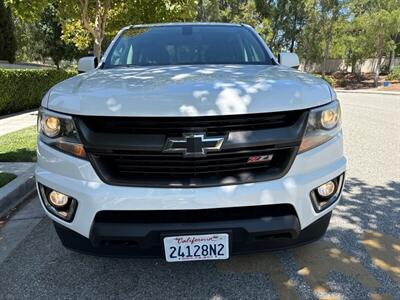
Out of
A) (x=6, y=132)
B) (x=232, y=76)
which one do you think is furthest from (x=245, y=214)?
(x=6, y=132)

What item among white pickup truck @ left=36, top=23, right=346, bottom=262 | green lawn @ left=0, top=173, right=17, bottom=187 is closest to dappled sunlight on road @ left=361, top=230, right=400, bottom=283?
white pickup truck @ left=36, top=23, right=346, bottom=262

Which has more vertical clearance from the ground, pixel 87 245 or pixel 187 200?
pixel 187 200

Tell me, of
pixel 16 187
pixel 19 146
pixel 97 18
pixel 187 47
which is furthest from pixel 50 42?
pixel 187 47

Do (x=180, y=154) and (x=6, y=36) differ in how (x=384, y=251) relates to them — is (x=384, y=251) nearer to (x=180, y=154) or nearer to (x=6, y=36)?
(x=180, y=154)

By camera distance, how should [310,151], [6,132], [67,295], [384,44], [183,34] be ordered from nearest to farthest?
[310,151] < [67,295] < [183,34] < [6,132] < [384,44]

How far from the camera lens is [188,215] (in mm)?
2453

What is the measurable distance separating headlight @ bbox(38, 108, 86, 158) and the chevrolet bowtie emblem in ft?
1.75

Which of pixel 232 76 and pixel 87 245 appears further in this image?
pixel 232 76

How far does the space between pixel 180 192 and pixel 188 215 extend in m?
0.17

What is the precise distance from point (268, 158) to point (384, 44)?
34051 mm

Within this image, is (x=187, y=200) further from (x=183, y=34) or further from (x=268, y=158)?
(x=183, y=34)

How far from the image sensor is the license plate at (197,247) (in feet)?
7.95

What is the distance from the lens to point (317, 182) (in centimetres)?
255

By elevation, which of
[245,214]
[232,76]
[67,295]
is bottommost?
[67,295]
